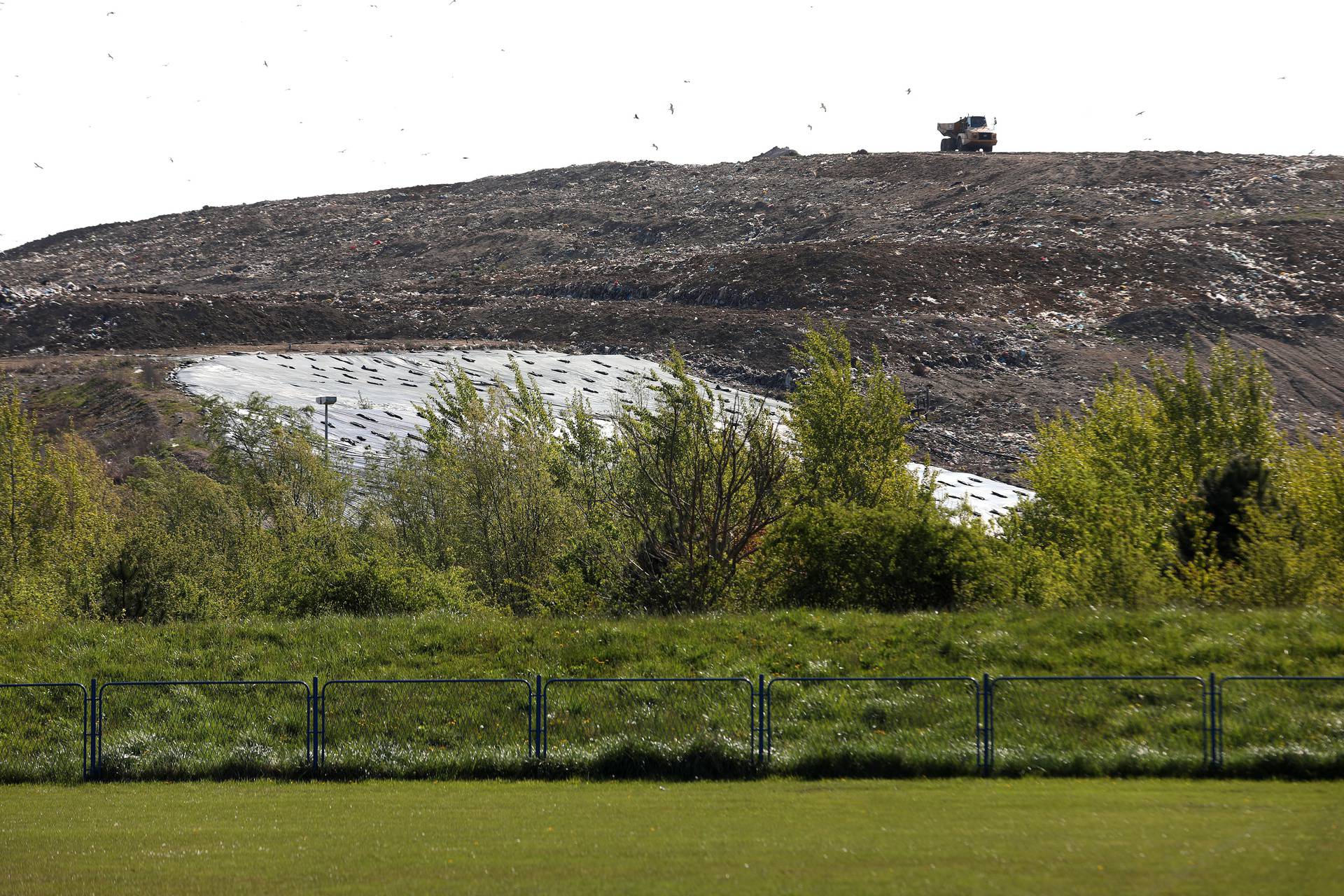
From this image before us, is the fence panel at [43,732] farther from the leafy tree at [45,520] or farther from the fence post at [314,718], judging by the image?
the leafy tree at [45,520]

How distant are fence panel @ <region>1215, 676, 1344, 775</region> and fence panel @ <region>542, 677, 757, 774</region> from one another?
23.8 feet

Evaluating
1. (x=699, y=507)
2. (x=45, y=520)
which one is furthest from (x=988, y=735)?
(x=45, y=520)

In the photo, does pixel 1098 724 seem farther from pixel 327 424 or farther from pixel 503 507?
pixel 327 424

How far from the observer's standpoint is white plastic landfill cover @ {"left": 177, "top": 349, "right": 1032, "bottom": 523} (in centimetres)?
5847

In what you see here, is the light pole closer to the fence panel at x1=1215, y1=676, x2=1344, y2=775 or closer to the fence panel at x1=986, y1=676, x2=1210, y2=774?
the fence panel at x1=986, y1=676, x2=1210, y2=774

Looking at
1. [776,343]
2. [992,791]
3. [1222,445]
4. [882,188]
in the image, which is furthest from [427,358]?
[882,188]

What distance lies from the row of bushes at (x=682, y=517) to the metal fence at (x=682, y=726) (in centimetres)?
946

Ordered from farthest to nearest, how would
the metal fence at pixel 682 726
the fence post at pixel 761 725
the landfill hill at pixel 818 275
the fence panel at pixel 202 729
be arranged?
the landfill hill at pixel 818 275 < the fence panel at pixel 202 729 < the fence post at pixel 761 725 < the metal fence at pixel 682 726

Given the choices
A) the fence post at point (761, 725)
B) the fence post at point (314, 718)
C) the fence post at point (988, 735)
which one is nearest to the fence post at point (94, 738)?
the fence post at point (314, 718)

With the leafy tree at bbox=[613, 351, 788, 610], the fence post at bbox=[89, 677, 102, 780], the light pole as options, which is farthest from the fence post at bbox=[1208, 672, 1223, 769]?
the light pole

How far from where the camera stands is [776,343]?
267 ft

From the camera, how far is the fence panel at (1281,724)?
55.3ft

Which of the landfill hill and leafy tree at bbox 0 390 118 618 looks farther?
the landfill hill

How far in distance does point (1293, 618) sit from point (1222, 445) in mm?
18540
